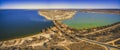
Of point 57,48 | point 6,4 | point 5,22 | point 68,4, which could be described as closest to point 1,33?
point 5,22

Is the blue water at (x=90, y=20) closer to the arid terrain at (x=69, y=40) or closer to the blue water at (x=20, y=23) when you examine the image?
the arid terrain at (x=69, y=40)

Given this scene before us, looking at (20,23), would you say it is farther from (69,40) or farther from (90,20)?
(90,20)

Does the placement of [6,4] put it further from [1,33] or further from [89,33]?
[89,33]

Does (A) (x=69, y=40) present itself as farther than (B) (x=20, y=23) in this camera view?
No

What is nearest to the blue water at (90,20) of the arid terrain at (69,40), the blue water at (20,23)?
the arid terrain at (69,40)

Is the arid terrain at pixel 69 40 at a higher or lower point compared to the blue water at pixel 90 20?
lower

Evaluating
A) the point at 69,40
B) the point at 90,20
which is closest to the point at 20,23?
the point at 69,40

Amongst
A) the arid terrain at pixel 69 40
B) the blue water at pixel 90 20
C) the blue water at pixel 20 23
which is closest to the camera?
the arid terrain at pixel 69 40
